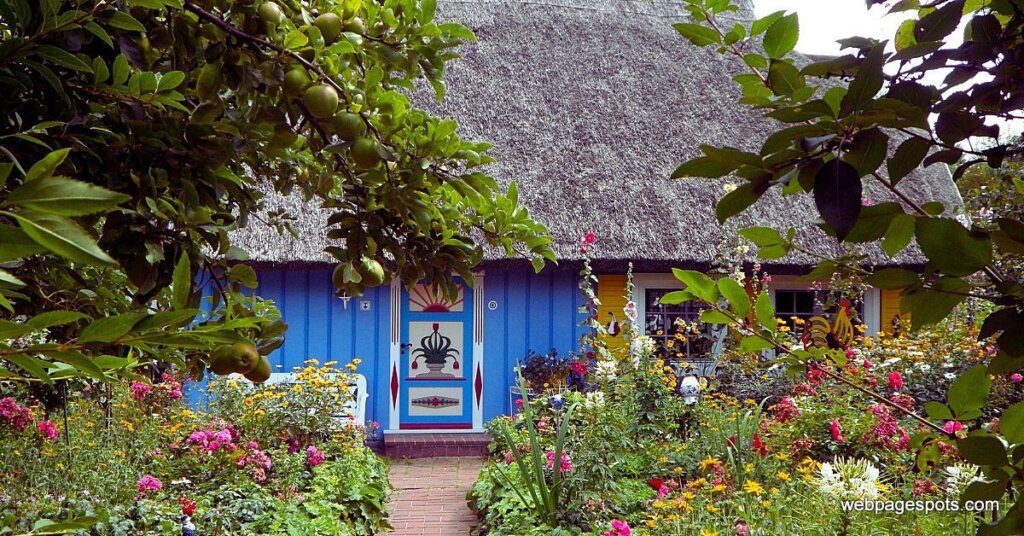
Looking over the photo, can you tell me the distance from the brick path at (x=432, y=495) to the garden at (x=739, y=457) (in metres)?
0.27

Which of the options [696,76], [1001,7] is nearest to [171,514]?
[1001,7]

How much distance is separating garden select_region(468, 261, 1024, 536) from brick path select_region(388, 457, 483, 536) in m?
0.27

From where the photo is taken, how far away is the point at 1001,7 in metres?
0.71

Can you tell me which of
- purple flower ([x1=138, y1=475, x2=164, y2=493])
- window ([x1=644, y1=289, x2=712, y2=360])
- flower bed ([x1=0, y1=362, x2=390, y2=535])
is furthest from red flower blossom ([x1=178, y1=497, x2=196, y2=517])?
window ([x1=644, y1=289, x2=712, y2=360])

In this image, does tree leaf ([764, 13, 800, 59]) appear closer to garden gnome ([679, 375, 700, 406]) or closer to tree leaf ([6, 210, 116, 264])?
tree leaf ([6, 210, 116, 264])

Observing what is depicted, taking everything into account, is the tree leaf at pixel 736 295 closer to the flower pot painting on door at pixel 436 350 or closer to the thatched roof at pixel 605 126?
the thatched roof at pixel 605 126

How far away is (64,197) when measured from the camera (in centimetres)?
44

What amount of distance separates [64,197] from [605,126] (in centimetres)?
950

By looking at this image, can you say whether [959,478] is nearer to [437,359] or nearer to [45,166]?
[45,166]

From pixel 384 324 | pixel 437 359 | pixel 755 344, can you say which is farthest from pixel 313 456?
pixel 755 344

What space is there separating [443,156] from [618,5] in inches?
434

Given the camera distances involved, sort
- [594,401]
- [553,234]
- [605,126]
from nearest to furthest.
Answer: [594,401], [553,234], [605,126]

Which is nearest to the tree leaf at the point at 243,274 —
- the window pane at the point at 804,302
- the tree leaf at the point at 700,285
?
the tree leaf at the point at 700,285

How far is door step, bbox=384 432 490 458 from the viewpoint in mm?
7609
